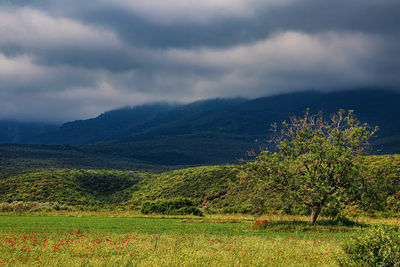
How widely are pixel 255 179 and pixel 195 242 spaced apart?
556 inches

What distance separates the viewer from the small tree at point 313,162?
105 feet

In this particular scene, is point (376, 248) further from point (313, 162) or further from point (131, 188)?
point (131, 188)

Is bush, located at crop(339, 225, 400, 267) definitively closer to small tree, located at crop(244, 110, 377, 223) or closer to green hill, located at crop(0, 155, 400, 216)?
small tree, located at crop(244, 110, 377, 223)

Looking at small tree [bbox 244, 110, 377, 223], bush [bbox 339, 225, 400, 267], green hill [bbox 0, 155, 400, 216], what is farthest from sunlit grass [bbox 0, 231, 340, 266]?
green hill [bbox 0, 155, 400, 216]

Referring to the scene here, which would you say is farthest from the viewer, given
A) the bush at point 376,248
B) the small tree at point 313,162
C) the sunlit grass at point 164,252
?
the small tree at point 313,162

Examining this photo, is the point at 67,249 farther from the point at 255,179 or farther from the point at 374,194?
the point at 374,194

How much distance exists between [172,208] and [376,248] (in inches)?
1659

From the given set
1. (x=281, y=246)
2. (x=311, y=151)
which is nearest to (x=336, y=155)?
(x=311, y=151)

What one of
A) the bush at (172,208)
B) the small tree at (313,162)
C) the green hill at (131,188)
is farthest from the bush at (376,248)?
the green hill at (131,188)

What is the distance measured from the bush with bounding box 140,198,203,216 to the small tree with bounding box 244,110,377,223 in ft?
62.4

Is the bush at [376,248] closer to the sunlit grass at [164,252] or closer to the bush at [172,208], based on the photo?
the sunlit grass at [164,252]

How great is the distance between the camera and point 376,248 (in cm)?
1313

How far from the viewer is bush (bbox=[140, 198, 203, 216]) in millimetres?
51531

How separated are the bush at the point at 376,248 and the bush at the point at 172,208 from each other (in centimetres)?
3843
